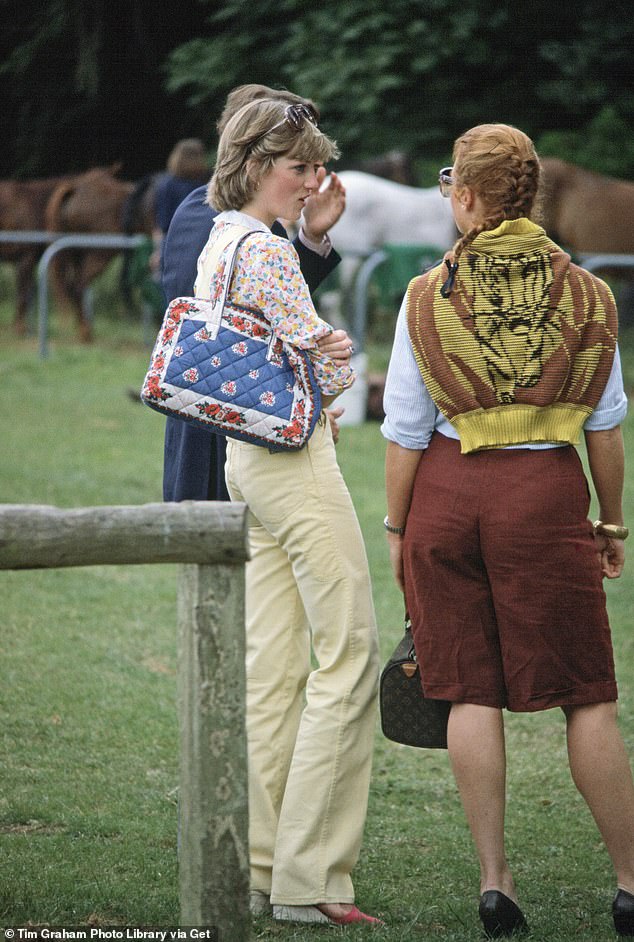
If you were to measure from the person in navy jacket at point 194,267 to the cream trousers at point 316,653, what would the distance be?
11.4 inches

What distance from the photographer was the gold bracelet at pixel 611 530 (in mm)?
3117

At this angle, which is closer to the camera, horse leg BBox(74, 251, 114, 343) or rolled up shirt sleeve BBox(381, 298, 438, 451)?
rolled up shirt sleeve BBox(381, 298, 438, 451)

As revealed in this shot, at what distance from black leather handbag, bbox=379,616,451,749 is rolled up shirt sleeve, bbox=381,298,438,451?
0.44m

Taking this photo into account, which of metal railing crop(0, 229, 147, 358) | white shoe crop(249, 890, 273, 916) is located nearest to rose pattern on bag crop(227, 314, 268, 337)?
white shoe crop(249, 890, 273, 916)

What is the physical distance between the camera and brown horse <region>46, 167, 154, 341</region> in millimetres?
14695

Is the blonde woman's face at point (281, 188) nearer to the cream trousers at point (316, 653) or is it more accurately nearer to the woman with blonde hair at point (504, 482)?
the woman with blonde hair at point (504, 482)

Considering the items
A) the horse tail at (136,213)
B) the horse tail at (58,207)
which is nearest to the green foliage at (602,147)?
the horse tail at (136,213)

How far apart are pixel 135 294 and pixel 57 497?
10964 mm

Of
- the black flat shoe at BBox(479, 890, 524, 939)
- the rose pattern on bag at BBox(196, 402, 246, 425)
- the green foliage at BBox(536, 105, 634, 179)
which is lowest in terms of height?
the black flat shoe at BBox(479, 890, 524, 939)

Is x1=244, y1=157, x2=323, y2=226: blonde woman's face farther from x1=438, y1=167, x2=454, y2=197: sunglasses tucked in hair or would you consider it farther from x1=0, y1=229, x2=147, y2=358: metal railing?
x1=0, y1=229, x2=147, y2=358: metal railing

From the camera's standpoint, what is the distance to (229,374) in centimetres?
289

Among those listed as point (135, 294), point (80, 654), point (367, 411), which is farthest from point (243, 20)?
point (80, 654)

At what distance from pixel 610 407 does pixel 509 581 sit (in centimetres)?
46

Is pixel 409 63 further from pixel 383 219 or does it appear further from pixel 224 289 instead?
pixel 224 289
